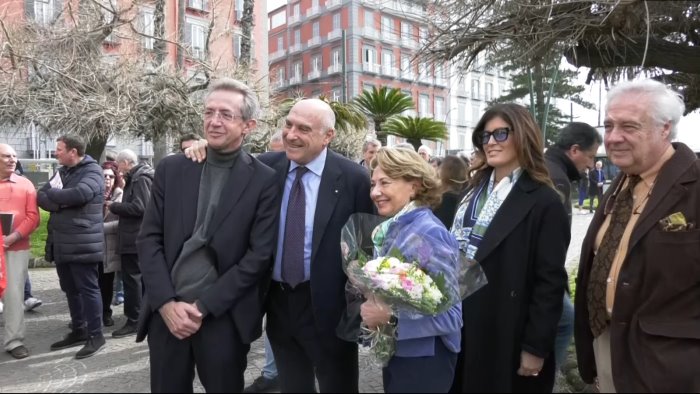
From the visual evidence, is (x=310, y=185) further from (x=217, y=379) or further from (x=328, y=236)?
(x=217, y=379)

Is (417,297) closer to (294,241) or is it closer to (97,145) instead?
(294,241)

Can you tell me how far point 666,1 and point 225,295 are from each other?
2840 millimetres

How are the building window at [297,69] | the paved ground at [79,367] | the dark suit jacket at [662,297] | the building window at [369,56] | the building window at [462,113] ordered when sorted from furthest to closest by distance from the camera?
the building window at [462,113], the building window at [297,69], the building window at [369,56], the paved ground at [79,367], the dark suit jacket at [662,297]

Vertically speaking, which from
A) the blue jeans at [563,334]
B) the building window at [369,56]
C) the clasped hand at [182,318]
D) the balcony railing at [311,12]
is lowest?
the blue jeans at [563,334]

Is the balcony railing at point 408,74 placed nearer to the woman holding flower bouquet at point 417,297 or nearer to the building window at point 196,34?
the woman holding flower bouquet at point 417,297

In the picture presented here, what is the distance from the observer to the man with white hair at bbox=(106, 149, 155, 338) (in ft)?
19.3

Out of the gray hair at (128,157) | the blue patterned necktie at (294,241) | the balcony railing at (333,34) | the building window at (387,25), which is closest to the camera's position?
the blue patterned necktie at (294,241)

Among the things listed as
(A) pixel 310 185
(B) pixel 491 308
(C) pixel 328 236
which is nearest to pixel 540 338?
(B) pixel 491 308

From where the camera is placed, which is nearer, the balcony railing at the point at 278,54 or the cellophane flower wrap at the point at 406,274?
the cellophane flower wrap at the point at 406,274

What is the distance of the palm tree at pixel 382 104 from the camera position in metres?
17.2

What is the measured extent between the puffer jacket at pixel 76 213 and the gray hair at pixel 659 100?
490cm

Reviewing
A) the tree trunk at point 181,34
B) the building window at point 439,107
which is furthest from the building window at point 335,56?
the tree trunk at point 181,34

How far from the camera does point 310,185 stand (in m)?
2.99

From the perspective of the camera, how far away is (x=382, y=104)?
17.4m
